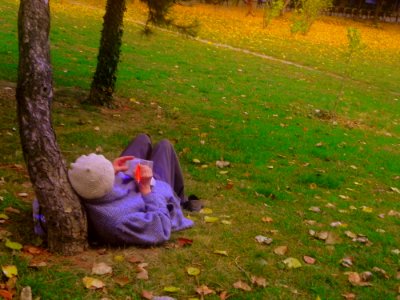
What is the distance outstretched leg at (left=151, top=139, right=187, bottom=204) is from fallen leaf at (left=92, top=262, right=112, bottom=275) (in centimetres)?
116

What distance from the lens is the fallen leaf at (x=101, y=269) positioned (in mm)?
3734

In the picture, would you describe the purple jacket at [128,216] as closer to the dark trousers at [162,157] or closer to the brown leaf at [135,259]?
the brown leaf at [135,259]

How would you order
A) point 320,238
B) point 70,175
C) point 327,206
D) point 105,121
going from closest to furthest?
point 70,175
point 320,238
point 327,206
point 105,121

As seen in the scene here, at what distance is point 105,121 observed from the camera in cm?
820

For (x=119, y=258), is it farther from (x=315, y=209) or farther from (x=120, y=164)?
(x=315, y=209)

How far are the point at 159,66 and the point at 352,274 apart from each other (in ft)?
32.8

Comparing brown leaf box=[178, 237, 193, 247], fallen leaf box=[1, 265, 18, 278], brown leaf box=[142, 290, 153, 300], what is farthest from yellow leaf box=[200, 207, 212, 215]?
fallen leaf box=[1, 265, 18, 278]

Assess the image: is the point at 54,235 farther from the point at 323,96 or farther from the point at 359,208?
the point at 323,96

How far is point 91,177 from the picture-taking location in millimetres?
3756

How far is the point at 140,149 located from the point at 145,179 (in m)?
0.91

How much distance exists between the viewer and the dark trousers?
16.0 ft

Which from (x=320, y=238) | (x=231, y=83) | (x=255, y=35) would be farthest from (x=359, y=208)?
(x=255, y=35)

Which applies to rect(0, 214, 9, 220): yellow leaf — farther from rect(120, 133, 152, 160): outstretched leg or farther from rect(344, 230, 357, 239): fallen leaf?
rect(344, 230, 357, 239): fallen leaf

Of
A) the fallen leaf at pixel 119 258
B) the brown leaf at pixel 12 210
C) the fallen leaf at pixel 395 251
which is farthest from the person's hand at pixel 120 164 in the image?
the fallen leaf at pixel 395 251
